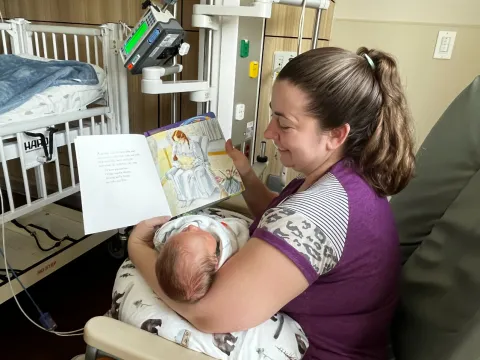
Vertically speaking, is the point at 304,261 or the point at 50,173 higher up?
the point at 304,261

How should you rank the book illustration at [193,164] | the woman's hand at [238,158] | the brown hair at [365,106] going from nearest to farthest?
the brown hair at [365,106]
the book illustration at [193,164]
the woman's hand at [238,158]

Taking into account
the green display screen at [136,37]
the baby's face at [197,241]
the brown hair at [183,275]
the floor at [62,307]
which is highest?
the green display screen at [136,37]

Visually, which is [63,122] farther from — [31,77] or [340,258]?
[340,258]

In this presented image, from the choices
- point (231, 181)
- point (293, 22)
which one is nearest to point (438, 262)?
point (231, 181)

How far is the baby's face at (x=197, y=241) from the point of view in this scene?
2.59 feet

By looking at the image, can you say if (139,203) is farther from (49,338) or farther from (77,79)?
(49,338)

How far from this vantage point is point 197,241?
0.80 m

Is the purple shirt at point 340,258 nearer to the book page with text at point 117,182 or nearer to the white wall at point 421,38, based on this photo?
the book page with text at point 117,182

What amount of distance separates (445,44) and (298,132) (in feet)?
3.84

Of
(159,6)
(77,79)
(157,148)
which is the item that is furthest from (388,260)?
(77,79)

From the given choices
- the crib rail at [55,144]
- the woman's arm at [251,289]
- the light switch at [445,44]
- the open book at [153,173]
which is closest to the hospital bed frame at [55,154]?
the crib rail at [55,144]

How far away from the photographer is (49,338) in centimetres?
157

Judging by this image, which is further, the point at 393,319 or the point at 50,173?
the point at 50,173

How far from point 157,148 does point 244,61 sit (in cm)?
60
